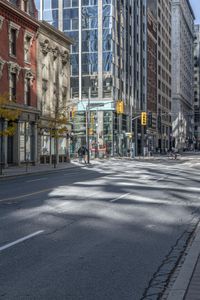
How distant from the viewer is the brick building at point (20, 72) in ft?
128

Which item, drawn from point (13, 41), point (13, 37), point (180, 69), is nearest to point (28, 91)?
point (13, 41)

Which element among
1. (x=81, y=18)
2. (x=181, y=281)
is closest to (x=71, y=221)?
(x=181, y=281)

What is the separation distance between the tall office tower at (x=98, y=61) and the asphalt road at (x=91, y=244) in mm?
54418

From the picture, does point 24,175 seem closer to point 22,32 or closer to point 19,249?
point 22,32

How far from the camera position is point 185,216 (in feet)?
41.8

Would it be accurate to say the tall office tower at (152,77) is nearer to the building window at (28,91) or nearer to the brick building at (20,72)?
the brick building at (20,72)

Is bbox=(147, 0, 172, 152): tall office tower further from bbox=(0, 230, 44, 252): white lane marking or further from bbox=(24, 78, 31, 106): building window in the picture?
bbox=(0, 230, 44, 252): white lane marking

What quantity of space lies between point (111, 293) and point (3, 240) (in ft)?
12.4

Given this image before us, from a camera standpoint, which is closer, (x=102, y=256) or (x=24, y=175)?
(x=102, y=256)

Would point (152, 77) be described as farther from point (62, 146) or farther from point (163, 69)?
point (62, 146)

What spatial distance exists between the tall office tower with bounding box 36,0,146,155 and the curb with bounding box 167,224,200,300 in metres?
60.6

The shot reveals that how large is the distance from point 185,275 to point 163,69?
117587 mm

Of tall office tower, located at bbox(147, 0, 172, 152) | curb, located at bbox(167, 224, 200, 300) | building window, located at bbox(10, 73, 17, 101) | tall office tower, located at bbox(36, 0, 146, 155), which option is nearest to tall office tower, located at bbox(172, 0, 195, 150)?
tall office tower, located at bbox(147, 0, 172, 152)

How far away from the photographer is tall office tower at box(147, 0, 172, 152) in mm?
113312
